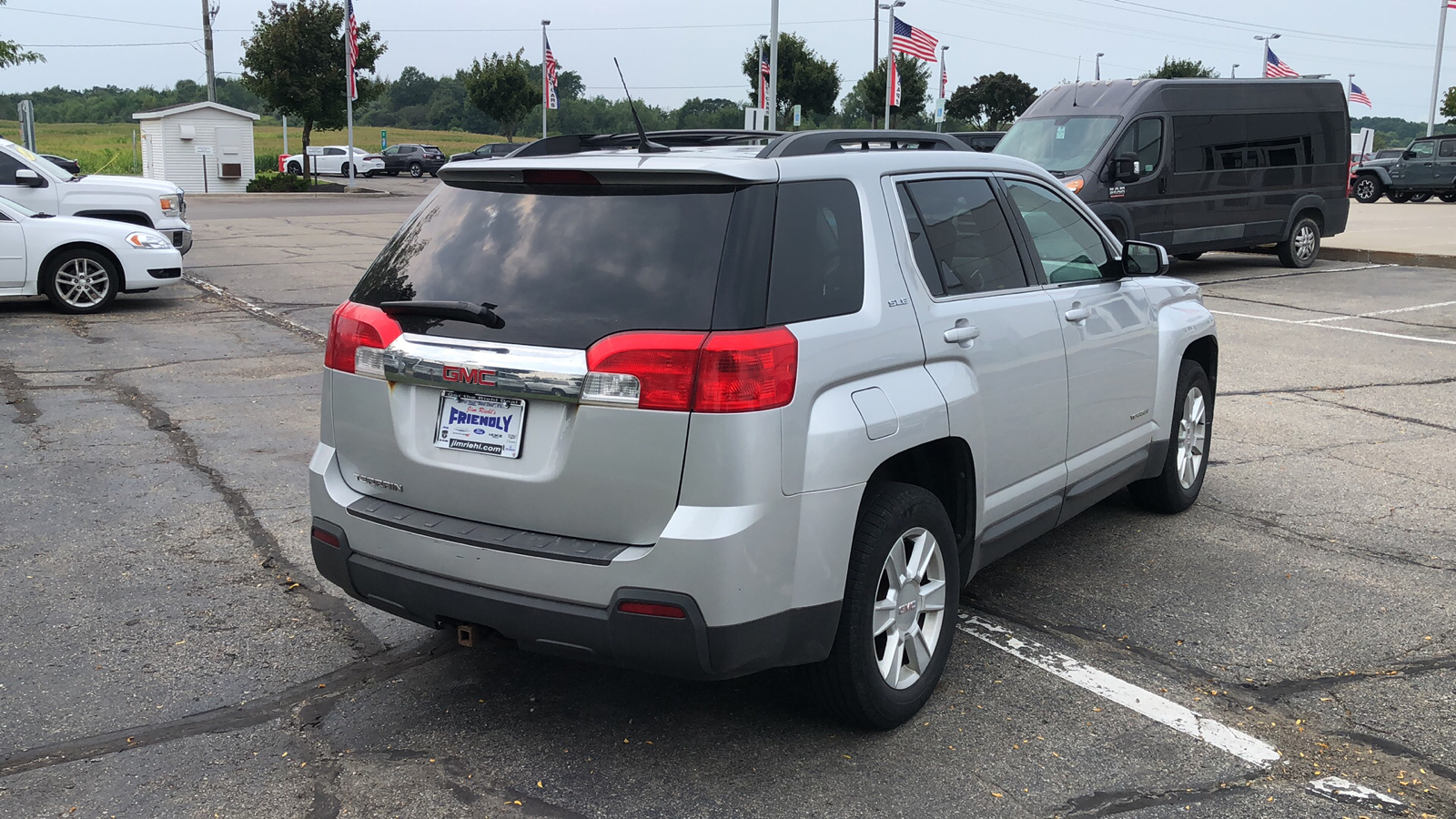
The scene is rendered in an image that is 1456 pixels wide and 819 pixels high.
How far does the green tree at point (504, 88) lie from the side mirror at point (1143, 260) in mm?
58240

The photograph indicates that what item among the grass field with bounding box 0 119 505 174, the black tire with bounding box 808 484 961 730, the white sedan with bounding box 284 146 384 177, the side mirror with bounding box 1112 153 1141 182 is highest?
the grass field with bounding box 0 119 505 174

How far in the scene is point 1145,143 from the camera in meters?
15.7

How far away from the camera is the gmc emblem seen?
10.9 feet

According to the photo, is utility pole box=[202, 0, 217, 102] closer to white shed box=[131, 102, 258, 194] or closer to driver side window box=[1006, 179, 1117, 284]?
white shed box=[131, 102, 258, 194]

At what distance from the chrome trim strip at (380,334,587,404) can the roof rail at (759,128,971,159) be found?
827 millimetres

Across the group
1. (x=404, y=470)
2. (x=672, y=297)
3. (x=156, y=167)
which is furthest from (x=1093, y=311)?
(x=156, y=167)

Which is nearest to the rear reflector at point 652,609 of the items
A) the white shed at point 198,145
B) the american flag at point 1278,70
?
the american flag at point 1278,70

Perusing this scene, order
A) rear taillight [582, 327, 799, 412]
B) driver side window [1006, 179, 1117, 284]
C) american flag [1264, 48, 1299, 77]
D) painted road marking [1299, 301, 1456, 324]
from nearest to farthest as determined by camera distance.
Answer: rear taillight [582, 327, 799, 412] < driver side window [1006, 179, 1117, 284] < painted road marking [1299, 301, 1456, 324] < american flag [1264, 48, 1299, 77]

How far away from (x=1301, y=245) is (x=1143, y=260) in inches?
564

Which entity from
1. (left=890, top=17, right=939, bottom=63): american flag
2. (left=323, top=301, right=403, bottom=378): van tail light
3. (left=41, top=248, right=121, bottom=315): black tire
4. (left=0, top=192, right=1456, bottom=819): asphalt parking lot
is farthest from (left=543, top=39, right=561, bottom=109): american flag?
(left=323, top=301, right=403, bottom=378): van tail light

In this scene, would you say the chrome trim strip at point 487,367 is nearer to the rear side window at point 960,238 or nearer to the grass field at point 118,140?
the rear side window at point 960,238

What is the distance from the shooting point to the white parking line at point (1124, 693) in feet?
12.0

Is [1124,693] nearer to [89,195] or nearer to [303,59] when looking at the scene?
[89,195]

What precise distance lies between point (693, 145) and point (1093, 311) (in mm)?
1825
